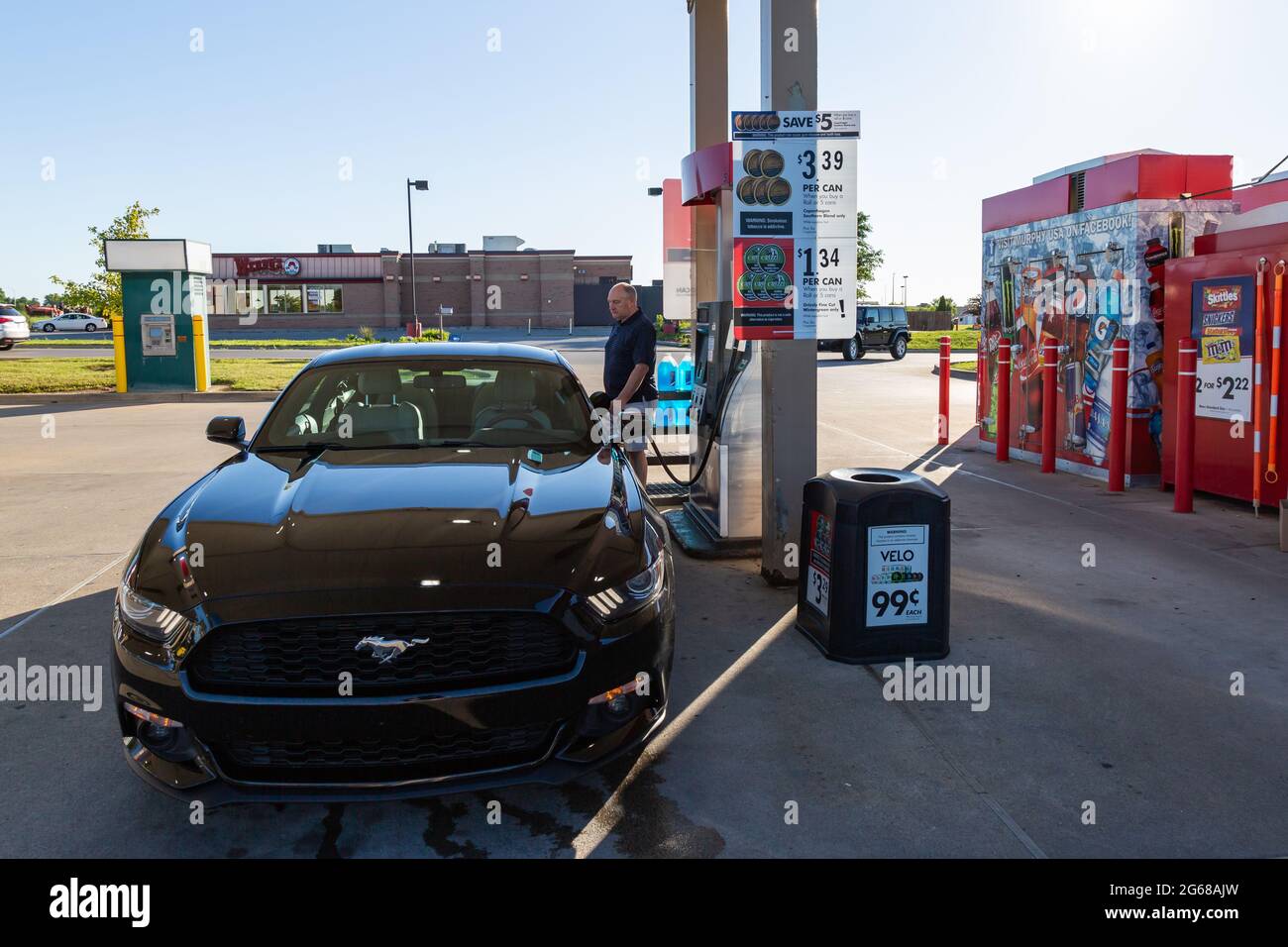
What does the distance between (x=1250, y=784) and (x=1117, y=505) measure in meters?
5.69

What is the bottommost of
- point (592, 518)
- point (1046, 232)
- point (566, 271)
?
point (592, 518)

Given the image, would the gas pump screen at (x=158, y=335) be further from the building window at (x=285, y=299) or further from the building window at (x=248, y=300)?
the building window at (x=248, y=300)

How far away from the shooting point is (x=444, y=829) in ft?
11.0

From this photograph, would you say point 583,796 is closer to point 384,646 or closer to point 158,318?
point 384,646

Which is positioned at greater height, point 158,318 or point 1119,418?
point 158,318

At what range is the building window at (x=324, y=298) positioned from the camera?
64438mm

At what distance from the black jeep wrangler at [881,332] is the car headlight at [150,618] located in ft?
108

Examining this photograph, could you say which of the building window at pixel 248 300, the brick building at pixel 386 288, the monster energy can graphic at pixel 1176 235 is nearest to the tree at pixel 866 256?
the brick building at pixel 386 288

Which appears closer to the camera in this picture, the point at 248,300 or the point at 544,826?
the point at 544,826

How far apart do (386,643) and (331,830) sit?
0.79 meters

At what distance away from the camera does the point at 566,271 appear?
2670 inches

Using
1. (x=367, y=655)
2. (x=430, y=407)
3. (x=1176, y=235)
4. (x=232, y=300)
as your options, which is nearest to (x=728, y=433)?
(x=430, y=407)
